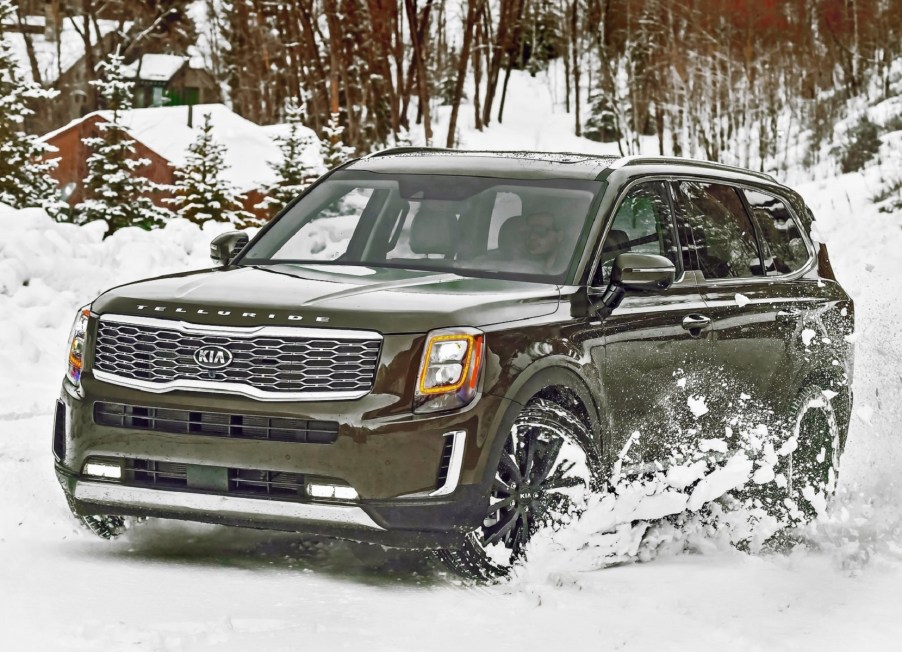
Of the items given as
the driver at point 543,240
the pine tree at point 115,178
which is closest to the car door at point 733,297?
the driver at point 543,240

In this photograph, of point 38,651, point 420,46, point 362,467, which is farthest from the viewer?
point 420,46

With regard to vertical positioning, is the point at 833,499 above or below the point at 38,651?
below

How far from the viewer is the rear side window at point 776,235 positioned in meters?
8.01

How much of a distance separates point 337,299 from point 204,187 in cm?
2427

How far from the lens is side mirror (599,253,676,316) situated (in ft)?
20.7

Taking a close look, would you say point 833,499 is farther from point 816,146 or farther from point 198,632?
point 816,146

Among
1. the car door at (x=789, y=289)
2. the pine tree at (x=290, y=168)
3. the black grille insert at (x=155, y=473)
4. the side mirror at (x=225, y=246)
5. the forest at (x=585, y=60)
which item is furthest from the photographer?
the forest at (x=585, y=60)

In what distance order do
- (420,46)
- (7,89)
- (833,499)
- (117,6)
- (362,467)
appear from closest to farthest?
1. (362,467)
2. (833,499)
3. (7,89)
4. (420,46)
5. (117,6)

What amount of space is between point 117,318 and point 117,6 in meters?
67.7

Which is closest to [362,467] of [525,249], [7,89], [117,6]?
[525,249]

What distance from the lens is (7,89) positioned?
2711 centimetres

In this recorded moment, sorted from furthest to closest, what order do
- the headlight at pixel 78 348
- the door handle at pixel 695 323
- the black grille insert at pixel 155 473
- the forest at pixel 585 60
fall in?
the forest at pixel 585 60 → the door handle at pixel 695 323 → the headlight at pixel 78 348 → the black grille insert at pixel 155 473

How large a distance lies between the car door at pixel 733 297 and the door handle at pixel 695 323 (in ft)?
0.31

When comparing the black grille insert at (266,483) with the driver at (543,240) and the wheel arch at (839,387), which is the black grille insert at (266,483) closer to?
the driver at (543,240)
